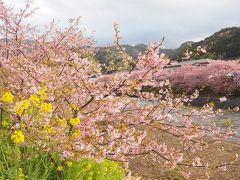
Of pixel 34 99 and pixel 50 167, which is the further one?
pixel 50 167

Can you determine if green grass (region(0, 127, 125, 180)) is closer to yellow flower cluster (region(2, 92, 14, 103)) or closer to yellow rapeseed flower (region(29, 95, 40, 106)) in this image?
yellow rapeseed flower (region(29, 95, 40, 106))

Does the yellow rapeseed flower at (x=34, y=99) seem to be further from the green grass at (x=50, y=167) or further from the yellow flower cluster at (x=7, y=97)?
the green grass at (x=50, y=167)

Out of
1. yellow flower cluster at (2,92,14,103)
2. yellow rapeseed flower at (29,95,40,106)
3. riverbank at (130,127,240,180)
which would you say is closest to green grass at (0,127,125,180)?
yellow rapeseed flower at (29,95,40,106)

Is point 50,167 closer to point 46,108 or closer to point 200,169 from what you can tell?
point 46,108

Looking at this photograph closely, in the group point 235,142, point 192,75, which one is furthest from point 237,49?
point 235,142

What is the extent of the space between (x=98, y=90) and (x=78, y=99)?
0.60 meters

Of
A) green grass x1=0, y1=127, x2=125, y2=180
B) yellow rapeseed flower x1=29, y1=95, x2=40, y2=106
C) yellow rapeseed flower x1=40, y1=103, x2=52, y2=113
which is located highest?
yellow rapeseed flower x1=29, y1=95, x2=40, y2=106

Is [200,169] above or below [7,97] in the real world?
below

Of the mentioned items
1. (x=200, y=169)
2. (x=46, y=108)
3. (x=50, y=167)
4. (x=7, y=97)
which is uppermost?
(x=7, y=97)

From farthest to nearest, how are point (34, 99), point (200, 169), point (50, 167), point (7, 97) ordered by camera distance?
point (200, 169), point (50, 167), point (34, 99), point (7, 97)

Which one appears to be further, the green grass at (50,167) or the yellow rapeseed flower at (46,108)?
the green grass at (50,167)

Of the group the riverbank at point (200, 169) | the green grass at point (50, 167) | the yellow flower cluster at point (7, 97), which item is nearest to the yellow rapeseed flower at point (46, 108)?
the yellow flower cluster at point (7, 97)

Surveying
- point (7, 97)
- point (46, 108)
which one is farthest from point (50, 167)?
point (7, 97)

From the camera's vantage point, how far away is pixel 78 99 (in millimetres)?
6371
